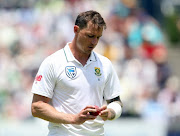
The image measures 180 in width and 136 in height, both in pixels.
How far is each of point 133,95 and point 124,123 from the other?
134 centimetres

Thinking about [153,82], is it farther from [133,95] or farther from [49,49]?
[49,49]

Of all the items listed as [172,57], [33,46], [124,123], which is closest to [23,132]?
[124,123]

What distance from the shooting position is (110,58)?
10789mm

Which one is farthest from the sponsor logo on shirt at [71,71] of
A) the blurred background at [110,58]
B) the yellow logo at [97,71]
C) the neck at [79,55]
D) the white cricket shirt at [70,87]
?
the blurred background at [110,58]

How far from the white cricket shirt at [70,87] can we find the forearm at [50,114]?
0.12 m

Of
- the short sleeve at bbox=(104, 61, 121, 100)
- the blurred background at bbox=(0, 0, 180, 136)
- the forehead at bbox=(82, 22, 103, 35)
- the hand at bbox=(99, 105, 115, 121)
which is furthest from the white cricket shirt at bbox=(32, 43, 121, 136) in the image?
the blurred background at bbox=(0, 0, 180, 136)

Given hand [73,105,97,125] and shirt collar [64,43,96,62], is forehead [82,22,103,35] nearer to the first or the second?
shirt collar [64,43,96,62]

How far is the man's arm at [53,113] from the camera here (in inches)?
157

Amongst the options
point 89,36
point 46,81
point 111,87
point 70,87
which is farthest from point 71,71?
point 111,87

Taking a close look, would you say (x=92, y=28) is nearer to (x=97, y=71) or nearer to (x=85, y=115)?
(x=97, y=71)

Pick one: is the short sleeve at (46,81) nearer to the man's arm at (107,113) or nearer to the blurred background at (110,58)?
the man's arm at (107,113)

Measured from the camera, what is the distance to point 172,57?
1388 centimetres

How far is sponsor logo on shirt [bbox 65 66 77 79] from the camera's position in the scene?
169 inches

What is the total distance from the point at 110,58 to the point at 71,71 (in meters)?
6.51
